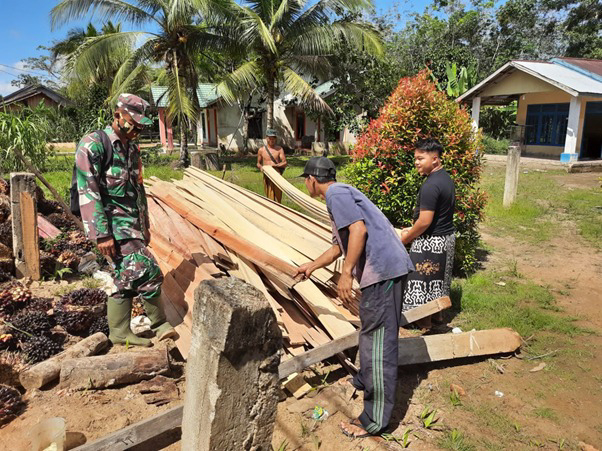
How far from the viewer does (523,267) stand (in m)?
6.07

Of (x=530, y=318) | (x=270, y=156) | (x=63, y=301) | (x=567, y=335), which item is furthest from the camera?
(x=270, y=156)

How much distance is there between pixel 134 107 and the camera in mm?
3213

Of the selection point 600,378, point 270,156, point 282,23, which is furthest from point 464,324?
point 282,23

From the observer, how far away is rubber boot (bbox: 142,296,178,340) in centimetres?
351

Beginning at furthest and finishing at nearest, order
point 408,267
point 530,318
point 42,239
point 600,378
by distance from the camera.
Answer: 1. point 42,239
2. point 530,318
3. point 600,378
4. point 408,267

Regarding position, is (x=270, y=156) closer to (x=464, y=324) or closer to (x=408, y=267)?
(x=464, y=324)

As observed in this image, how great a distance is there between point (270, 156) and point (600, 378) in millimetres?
5874

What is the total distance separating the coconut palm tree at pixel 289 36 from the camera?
14.7 metres

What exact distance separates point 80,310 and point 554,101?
839 inches

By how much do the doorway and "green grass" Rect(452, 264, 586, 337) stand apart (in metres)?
16.2

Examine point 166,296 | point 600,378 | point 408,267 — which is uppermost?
point 408,267

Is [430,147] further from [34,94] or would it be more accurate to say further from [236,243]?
[34,94]

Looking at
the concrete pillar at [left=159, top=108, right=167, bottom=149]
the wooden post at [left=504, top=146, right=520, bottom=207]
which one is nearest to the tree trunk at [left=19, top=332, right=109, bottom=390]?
the wooden post at [left=504, top=146, right=520, bottom=207]

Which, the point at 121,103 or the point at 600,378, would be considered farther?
the point at 600,378
